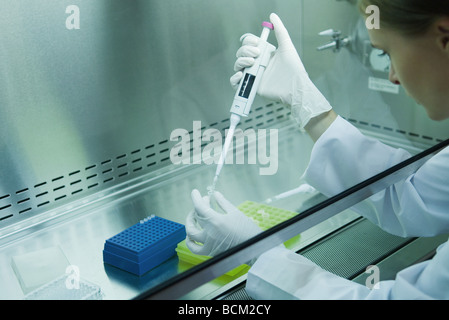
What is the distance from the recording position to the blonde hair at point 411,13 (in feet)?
3.30

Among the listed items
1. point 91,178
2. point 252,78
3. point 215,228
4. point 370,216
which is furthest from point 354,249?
point 91,178

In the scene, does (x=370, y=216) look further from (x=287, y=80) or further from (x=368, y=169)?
(x=287, y=80)

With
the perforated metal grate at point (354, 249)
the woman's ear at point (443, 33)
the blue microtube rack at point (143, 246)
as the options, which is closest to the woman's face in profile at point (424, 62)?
the woman's ear at point (443, 33)

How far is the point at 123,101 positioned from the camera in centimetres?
154

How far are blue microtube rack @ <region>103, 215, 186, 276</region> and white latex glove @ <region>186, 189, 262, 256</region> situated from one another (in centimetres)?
6

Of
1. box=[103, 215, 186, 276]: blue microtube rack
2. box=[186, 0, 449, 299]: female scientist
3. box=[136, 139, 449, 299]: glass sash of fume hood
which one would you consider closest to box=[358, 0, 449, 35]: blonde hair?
box=[186, 0, 449, 299]: female scientist

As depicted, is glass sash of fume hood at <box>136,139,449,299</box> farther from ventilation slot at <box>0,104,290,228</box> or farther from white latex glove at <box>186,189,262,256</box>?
ventilation slot at <box>0,104,290,228</box>

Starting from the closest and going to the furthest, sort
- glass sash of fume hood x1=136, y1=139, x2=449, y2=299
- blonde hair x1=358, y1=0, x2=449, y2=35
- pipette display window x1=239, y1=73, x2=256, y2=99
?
glass sash of fume hood x1=136, y1=139, x2=449, y2=299 < blonde hair x1=358, y1=0, x2=449, y2=35 < pipette display window x1=239, y1=73, x2=256, y2=99

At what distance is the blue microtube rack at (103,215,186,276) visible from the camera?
1164 mm

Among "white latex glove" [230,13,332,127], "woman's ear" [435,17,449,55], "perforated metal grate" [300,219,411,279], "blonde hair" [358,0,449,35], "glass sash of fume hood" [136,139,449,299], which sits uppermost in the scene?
"blonde hair" [358,0,449,35]

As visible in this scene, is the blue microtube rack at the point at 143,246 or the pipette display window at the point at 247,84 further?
the pipette display window at the point at 247,84

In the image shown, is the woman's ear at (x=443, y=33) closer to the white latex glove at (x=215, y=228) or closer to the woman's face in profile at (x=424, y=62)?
the woman's face in profile at (x=424, y=62)

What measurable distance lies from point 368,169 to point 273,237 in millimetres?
517
